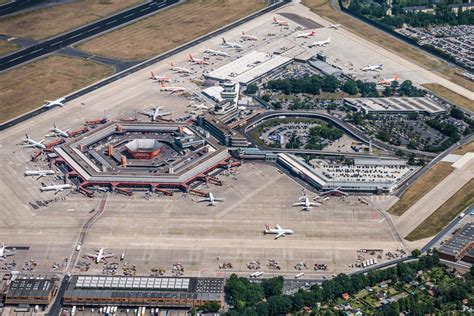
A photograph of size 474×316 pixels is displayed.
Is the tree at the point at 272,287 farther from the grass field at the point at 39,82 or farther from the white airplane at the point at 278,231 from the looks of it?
the grass field at the point at 39,82

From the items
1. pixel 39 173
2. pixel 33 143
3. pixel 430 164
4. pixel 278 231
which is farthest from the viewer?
pixel 33 143

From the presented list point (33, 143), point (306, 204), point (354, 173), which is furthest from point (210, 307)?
point (33, 143)

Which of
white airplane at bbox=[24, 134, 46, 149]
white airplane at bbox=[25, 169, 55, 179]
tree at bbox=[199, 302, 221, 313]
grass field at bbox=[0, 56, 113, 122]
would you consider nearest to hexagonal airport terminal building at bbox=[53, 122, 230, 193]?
white airplane at bbox=[25, 169, 55, 179]

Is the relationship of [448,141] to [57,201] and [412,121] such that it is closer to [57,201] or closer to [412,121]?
[412,121]

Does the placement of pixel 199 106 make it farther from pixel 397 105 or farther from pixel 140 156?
pixel 397 105

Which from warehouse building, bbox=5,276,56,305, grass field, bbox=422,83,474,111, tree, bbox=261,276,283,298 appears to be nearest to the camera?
warehouse building, bbox=5,276,56,305

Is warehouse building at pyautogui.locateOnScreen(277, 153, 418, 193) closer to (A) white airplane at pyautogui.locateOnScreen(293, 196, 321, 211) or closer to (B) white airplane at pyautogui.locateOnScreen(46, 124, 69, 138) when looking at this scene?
(A) white airplane at pyautogui.locateOnScreen(293, 196, 321, 211)

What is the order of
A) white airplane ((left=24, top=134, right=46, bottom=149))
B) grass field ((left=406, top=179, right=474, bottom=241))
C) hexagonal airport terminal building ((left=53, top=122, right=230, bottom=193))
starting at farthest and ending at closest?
1. white airplane ((left=24, top=134, right=46, bottom=149))
2. hexagonal airport terminal building ((left=53, top=122, right=230, bottom=193))
3. grass field ((left=406, top=179, right=474, bottom=241))
